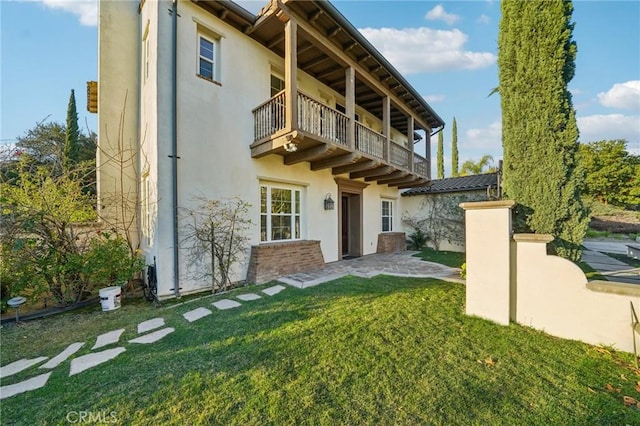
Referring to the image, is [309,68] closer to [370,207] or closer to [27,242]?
[370,207]

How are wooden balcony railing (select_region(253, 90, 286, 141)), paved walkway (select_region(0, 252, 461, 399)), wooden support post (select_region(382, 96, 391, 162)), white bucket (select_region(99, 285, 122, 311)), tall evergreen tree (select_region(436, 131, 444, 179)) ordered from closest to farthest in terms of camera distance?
paved walkway (select_region(0, 252, 461, 399))
white bucket (select_region(99, 285, 122, 311))
wooden balcony railing (select_region(253, 90, 286, 141))
wooden support post (select_region(382, 96, 391, 162))
tall evergreen tree (select_region(436, 131, 444, 179))

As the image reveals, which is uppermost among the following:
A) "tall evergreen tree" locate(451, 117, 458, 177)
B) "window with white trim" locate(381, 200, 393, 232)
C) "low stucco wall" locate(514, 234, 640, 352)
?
"tall evergreen tree" locate(451, 117, 458, 177)

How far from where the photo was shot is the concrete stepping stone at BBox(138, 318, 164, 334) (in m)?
3.76

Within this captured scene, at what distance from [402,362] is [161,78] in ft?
22.4

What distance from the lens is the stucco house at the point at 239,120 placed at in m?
5.42

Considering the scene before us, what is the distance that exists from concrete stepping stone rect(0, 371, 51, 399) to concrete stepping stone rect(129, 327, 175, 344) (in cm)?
86

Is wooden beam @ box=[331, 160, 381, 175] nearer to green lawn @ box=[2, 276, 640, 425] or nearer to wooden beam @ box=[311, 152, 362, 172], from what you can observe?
wooden beam @ box=[311, 152, 362, 172]

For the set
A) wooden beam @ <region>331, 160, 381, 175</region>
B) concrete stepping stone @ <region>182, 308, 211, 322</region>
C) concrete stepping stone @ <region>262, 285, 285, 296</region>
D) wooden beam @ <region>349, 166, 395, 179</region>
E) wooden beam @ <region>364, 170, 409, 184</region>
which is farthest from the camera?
wooden beam @ <region>364, 170, 409, 184</region>

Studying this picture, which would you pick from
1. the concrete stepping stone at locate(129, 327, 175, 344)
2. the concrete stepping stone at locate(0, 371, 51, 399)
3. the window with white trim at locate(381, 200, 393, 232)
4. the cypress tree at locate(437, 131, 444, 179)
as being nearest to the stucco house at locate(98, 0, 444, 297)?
the concrete stepping stone at locate(129, 327, 175, 344)

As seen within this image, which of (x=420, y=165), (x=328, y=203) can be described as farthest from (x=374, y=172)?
(x=420, y=165)

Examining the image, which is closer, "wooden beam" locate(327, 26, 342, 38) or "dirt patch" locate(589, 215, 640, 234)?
"wooden beam" locate(327, 26, 342, 38)

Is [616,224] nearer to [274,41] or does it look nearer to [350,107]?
[350,107]

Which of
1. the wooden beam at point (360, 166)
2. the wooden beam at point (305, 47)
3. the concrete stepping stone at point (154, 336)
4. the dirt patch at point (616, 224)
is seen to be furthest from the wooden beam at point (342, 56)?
the dirt patch at point (616, 224)

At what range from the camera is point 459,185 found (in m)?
12.6
